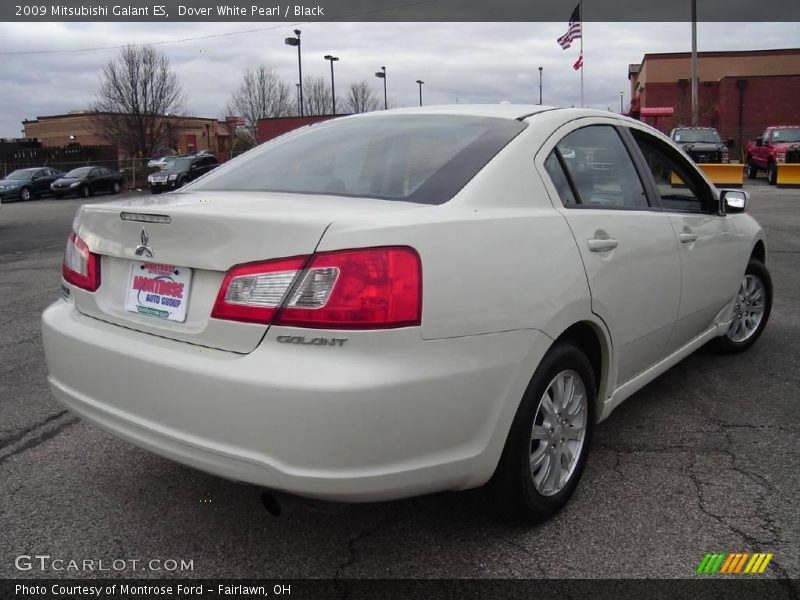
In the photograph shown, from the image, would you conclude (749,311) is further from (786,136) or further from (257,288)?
(786,136)

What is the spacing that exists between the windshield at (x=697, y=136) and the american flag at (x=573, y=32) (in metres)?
5.06

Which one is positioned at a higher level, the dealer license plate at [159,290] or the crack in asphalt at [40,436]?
the dealer license plate at [159,290]

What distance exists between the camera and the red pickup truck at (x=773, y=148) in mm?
23625

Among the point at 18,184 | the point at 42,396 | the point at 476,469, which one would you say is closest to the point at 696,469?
the point at 476,469

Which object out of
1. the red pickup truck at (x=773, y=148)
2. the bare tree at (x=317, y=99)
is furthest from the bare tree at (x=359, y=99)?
the red pickup truck at (x=773, y=148)

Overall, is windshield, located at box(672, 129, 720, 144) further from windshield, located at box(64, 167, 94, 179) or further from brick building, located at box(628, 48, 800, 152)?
windshield, located at box(64, 167, 94, 179)

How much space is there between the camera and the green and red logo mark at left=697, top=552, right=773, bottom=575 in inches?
97.2

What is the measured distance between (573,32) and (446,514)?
25371 millimetres

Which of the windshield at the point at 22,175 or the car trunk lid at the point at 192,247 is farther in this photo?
the windshield at the point at 22,175

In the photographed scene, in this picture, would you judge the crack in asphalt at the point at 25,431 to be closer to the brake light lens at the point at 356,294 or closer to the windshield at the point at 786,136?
the brake light lens at the point at 356,294

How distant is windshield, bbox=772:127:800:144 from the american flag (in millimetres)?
7615

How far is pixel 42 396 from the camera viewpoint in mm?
4285

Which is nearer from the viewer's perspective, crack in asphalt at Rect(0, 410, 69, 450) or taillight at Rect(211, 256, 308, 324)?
taillight at Rect(211, 256, 308, 324)

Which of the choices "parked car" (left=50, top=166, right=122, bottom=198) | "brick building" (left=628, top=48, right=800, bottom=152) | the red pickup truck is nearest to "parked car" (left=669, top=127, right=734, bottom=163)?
the red pickup truck
